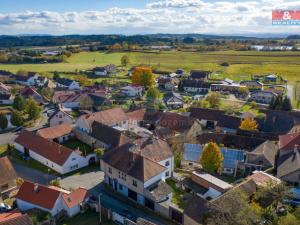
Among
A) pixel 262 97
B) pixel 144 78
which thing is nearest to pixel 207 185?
pixel 262 97

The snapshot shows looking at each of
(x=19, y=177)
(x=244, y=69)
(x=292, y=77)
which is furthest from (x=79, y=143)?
(x=244, y=69)

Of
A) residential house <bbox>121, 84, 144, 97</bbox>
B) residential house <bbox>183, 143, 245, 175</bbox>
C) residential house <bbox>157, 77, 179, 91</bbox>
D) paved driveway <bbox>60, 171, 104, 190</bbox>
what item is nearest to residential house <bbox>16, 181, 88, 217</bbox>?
paved driveway <bbox>60, 171, 104, 190</bbox>

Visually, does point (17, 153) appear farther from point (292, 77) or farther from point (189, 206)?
point (292, 77)

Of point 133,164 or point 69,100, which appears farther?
point 69,100

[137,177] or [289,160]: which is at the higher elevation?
[137,177]

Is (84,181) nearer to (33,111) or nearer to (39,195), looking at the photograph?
(39,195)

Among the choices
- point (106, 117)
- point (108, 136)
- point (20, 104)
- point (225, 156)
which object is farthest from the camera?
point (20, 104)

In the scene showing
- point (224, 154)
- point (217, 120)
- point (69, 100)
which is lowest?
point (224, 154)

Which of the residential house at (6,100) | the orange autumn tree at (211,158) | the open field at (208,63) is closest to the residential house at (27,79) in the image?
the residential house at (6,100)
